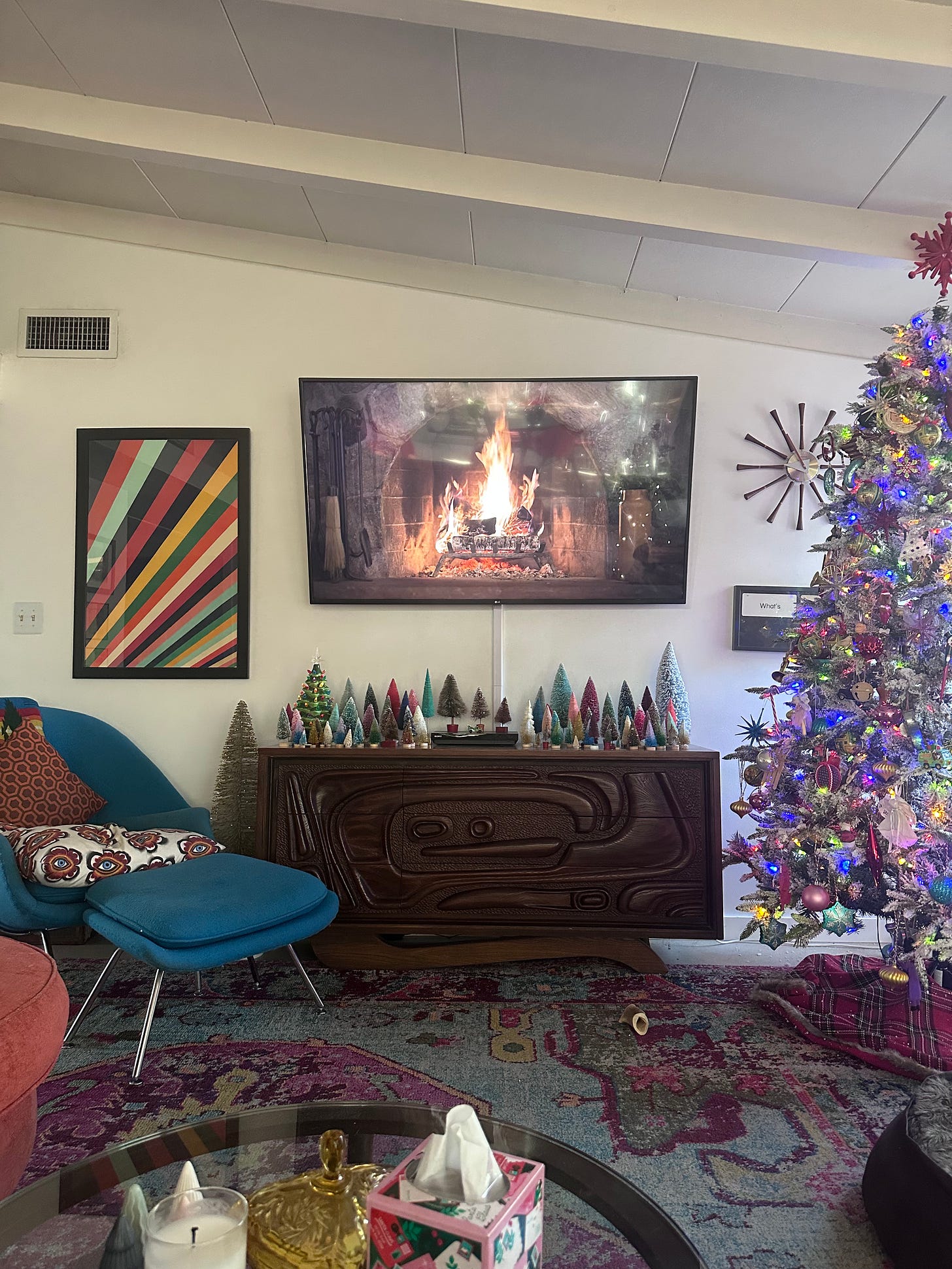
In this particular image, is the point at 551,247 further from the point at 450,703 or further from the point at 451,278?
the point at 450,703

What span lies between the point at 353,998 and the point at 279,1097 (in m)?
0.77

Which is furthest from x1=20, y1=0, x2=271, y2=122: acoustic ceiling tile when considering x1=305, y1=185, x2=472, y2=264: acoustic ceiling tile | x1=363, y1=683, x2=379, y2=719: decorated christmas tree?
x1=363, y1=683, x2=379, y2=719: decorated christmas tree

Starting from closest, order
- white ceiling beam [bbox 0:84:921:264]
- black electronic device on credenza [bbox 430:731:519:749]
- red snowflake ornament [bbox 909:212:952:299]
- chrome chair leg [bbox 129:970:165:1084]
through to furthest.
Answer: chrome chair leg [bbox 129:970:165:1084], red snowflake ornament [bbox 909:212:952:299], white ceiling beam [bbox 0:84:921:264], black electronic device on credenza [bbox 430:731:519:749]

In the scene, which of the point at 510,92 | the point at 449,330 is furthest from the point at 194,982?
the point at 510,92

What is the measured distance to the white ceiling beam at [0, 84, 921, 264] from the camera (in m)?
3.00

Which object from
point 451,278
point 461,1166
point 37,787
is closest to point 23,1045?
point 461,1166

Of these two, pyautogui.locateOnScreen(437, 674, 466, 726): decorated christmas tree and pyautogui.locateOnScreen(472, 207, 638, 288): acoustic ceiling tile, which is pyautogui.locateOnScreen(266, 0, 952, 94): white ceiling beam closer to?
pyautogui.locateOnScreen(472, 207, 638, 288): acoustic ceiling tile

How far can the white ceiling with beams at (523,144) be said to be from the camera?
224 cm

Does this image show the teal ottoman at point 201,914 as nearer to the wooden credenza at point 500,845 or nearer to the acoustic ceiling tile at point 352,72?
the wooden credenza at point 500,845

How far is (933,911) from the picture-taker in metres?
2.62

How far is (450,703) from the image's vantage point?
3758 millimetres

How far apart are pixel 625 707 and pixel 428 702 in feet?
2.69

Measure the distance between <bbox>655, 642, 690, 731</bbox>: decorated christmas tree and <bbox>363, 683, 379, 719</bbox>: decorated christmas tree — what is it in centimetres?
117

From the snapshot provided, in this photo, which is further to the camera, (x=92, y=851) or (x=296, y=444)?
(x=296, y=444)
